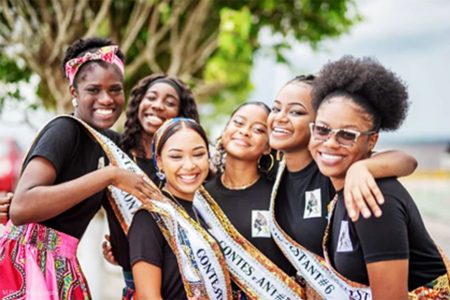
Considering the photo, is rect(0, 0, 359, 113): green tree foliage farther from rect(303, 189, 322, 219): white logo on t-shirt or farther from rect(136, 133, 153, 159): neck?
rect(303, 189, 322, 219): white logo on t-shirt

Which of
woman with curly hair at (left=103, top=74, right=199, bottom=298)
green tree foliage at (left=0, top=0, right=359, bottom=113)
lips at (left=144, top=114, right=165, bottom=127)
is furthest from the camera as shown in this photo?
green tree foliage at (left=0, top=0, right=359, bottom=113)

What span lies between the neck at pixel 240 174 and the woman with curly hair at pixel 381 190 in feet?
2.68

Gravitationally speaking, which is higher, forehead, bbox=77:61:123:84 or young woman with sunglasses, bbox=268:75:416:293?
forehead, bbox=77:61:123:84

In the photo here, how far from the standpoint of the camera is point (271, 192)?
146 inches

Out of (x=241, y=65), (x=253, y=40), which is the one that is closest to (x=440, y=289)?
(x=241, y=65)

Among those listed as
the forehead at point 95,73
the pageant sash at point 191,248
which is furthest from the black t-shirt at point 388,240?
the forehead at point 95,73

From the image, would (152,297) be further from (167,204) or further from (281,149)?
(281,149)

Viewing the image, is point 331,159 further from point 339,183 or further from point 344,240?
point 344,240

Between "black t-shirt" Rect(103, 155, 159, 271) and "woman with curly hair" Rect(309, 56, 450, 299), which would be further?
"black t-shirt" Rect(103, 155, 159, 271)

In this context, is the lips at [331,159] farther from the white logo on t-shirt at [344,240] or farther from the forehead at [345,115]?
the white logo on t-shirt at [344,240]

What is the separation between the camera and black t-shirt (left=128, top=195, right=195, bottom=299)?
308cm

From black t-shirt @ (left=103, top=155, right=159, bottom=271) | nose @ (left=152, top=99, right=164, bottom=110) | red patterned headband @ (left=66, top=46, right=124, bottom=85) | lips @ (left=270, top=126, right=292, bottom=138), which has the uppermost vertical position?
red patterned headband @ (left=66, top=46, right=124, bottom=85)

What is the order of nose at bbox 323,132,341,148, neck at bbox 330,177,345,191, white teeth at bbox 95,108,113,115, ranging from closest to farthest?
nose at bbox 323,132,341,148, neck at bbox 330,177,345,191, white teeth at bbox 95,108,113,115

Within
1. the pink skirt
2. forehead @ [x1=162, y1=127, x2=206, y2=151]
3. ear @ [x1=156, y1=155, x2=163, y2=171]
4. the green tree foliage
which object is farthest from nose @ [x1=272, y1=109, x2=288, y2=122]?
the green tree foliage
